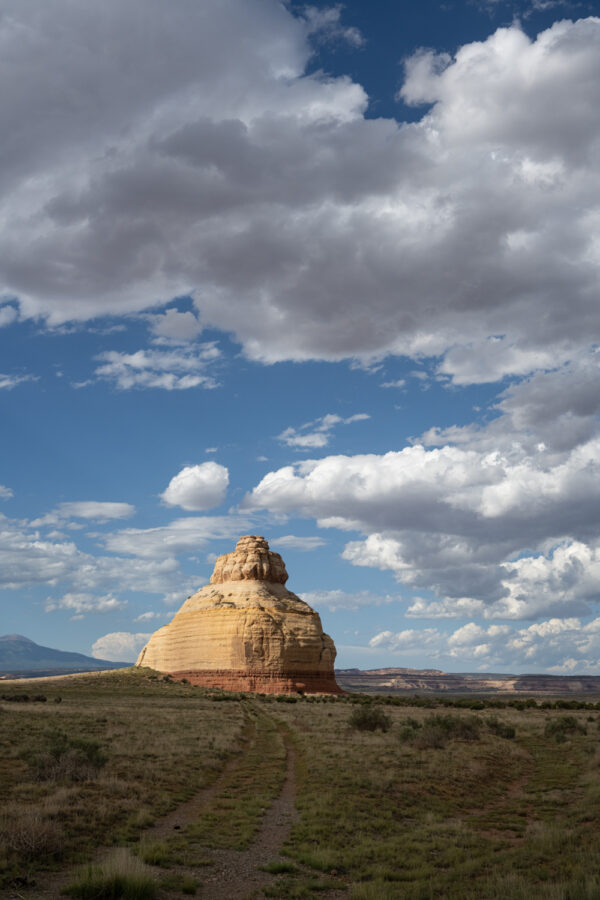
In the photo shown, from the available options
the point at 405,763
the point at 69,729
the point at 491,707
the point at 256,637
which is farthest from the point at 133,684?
the point at 405,763

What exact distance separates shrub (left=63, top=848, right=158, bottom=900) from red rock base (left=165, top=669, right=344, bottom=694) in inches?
2960

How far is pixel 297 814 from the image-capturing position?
16766mm

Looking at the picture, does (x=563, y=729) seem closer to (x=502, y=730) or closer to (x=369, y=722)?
(x=502, y=730)

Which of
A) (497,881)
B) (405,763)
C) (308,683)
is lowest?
(308,683)

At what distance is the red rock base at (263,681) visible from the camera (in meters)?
83.1

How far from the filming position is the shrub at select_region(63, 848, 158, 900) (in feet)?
31.9

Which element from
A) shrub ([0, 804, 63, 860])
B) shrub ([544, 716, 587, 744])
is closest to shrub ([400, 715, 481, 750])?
shrub ([544, 716, 587, 744])

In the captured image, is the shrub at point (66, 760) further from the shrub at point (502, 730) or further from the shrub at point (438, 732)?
the shrub at point (502, 730)

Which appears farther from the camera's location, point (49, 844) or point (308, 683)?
point (308, 683)

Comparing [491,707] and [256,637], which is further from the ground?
[256,637]

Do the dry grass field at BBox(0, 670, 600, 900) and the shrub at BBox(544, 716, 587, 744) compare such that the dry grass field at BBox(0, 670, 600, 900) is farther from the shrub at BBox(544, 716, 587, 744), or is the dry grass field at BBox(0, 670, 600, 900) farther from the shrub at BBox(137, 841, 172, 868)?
the shrub at BBox(544, 716, 587, 744)

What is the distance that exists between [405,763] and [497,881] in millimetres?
14656

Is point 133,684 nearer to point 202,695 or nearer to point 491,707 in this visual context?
point 202,695

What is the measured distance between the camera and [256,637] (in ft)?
276
